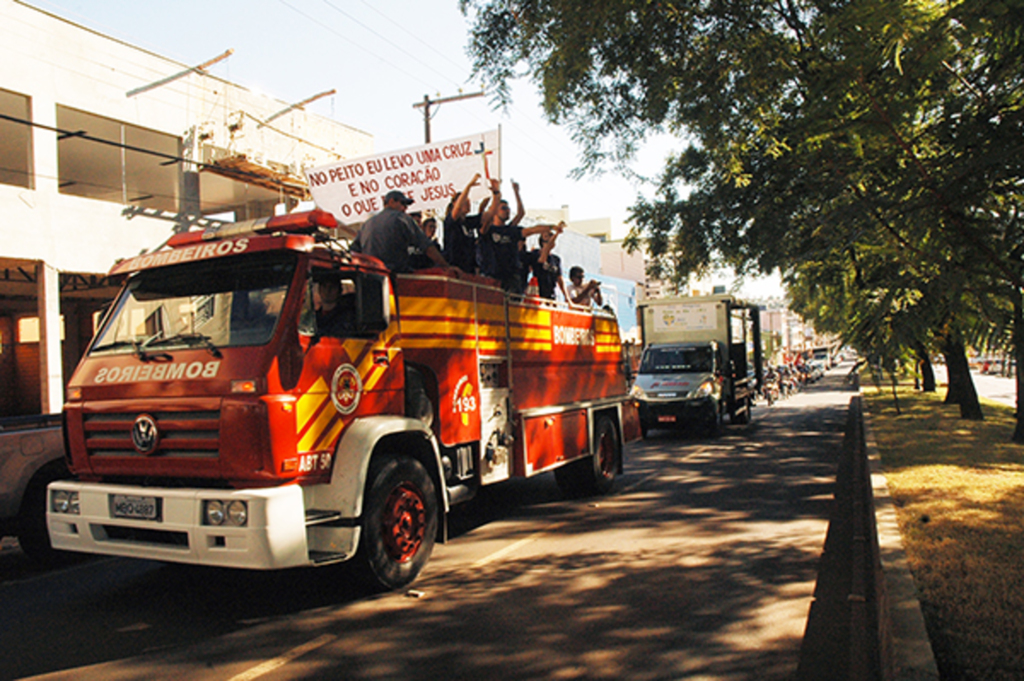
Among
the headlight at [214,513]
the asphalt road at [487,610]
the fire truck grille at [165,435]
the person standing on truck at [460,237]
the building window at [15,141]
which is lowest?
the asphalt road at [487,610]

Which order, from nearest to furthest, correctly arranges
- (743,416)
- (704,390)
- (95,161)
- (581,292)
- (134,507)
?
(134,507)
(581,292)
(704,390)
(743,416)
(95,161)

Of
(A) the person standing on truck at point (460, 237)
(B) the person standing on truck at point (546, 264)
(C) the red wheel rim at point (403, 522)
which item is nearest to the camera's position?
(C) the red wheel rim at point (403, 522)

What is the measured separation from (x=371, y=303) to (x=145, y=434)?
5.74ft

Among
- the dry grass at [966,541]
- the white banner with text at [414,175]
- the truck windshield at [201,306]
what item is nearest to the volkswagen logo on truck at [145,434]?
the truck windshield at [201,306]

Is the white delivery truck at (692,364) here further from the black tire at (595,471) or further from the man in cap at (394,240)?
the man in cap at (394,240)

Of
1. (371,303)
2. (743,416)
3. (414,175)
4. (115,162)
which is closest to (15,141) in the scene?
(115,162)

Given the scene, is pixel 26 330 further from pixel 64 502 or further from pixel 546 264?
pixel 64 502

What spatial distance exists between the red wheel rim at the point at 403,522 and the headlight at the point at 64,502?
2118 mm

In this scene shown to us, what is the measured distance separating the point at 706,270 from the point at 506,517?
10112 mm

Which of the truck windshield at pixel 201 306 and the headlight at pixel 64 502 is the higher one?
the truck windshield at pixel 201 306

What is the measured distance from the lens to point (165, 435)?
505cm

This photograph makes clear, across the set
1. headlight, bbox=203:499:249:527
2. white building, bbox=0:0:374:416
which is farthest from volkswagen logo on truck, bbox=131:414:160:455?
white building, bbox=0:0:374:416

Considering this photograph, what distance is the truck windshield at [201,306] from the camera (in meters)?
5.20

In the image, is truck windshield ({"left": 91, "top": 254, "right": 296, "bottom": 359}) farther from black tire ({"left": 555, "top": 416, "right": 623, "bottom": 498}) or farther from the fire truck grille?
black tire ({"left": 555, "top": 416, "right": 623, "bottom": 498})
